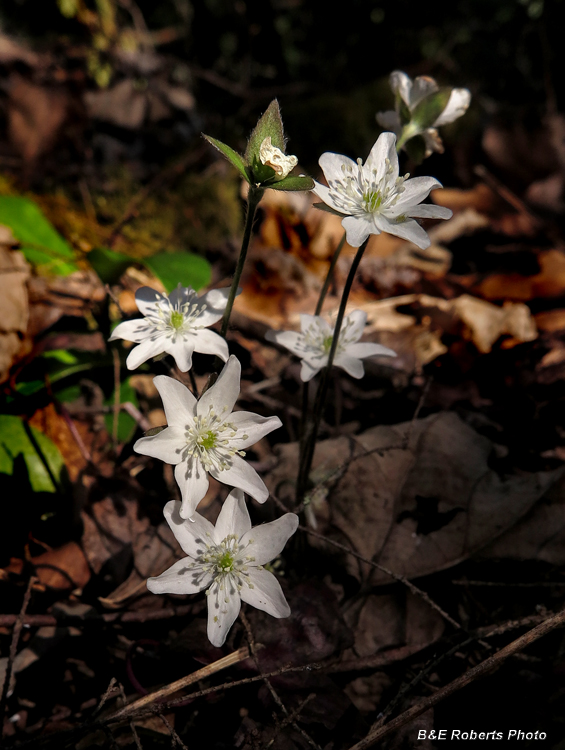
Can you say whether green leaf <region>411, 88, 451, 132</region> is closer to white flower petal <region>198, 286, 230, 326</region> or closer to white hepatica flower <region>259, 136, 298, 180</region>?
white hepatica flower <region>259, 136, 298, 180</region>

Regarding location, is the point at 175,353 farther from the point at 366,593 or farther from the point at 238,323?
the point at 238,323

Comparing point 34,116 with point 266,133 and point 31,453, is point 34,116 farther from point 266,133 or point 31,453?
point 266,133

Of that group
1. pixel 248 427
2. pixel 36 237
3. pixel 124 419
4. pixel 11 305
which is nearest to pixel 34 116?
pixel 36 237

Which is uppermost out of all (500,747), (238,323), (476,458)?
(238,323)

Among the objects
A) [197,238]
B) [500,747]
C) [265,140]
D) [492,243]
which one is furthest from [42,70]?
[500,747]

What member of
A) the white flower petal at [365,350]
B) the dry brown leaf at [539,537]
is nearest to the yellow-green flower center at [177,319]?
the white flower petal at [365,350]

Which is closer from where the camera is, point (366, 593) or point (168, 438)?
point (168, 438)
